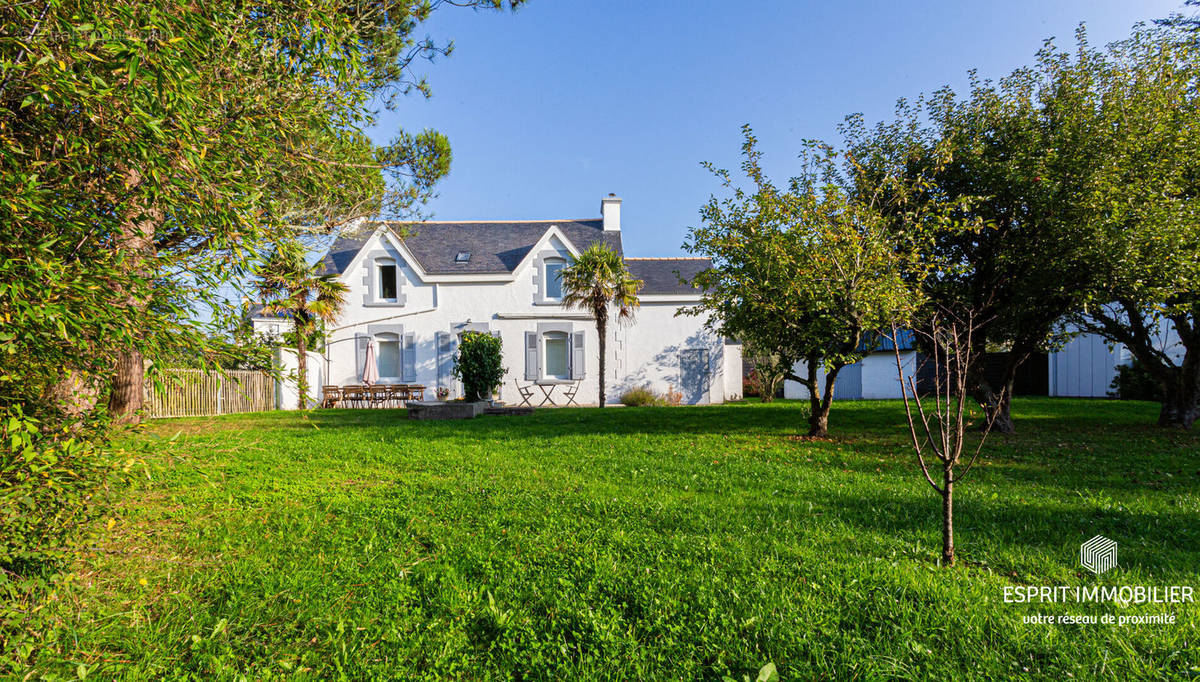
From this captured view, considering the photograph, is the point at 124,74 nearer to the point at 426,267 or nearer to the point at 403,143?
the point at 403,143

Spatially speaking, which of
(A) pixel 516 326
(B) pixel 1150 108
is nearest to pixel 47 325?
(B) pixel 1150 108

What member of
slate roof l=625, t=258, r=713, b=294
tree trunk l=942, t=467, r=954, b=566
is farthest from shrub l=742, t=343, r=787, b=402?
tree trunk l=942, t=467, r=954, b=566

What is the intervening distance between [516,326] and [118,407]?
13.5 meters

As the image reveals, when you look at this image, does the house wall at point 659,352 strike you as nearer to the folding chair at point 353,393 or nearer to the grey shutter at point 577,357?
the grey shutter at point 577,357

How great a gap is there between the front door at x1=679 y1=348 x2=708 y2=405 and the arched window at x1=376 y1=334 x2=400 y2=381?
10.9 metres

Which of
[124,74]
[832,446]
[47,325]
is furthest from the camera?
[832,446]

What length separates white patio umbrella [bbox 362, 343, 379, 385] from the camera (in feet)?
58.4

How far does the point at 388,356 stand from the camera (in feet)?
63.6

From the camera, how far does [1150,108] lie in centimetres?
803

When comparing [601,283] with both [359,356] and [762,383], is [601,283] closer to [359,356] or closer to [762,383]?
[762,383]

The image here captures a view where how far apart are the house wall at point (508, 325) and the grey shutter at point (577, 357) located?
0.19 metres

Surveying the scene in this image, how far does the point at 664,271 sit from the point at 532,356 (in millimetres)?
6606

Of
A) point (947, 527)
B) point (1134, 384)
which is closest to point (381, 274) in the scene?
point (947, 527)

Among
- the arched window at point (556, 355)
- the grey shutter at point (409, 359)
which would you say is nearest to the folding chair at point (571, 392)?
the arched window at point (556, 355)
